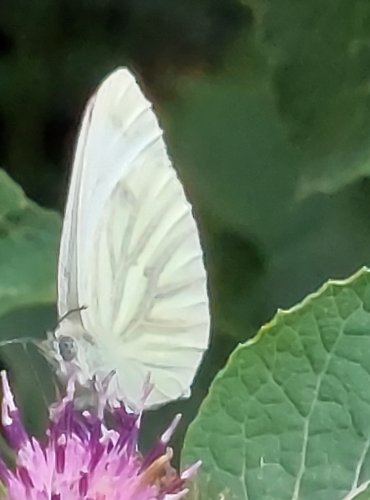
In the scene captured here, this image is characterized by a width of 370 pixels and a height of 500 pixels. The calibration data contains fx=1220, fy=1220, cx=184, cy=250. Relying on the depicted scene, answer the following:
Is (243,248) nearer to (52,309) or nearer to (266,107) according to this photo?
(266,107)

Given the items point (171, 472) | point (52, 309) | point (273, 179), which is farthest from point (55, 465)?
point (273, 179)

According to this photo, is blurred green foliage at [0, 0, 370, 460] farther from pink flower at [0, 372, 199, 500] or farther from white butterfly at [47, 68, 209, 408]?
pink flower at [0, 372, 199, 500]

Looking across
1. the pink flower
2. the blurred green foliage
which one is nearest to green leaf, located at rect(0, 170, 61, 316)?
the blurred green foliage

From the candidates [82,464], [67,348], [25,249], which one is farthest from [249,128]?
[82,464]

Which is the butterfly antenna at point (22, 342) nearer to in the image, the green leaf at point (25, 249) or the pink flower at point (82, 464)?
the green leaf at point (25, 249)

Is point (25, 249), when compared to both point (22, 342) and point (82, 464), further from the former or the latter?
point (82, 464)

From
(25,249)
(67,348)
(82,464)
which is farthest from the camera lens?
(25,249)

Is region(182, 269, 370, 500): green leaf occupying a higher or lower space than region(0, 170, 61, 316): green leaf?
lower
